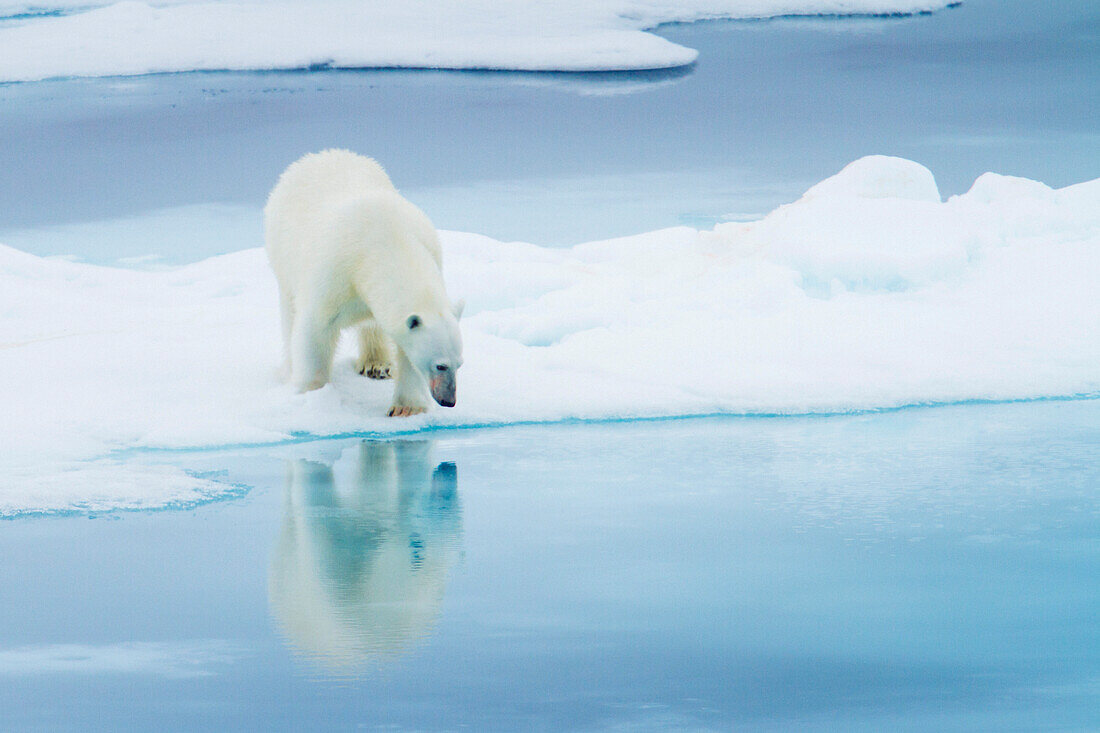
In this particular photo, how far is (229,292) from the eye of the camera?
1081cm

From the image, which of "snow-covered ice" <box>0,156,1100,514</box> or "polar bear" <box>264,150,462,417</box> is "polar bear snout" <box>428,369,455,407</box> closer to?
"polar bear" <box>264,150,462,417</box>

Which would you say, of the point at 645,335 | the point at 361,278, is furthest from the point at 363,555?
the point at 645,335

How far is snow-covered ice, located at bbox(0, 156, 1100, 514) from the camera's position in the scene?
4.87 m

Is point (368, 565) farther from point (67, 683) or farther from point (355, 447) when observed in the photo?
point (355, 447)

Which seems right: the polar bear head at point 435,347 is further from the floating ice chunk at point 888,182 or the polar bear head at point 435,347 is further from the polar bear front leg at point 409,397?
the floating ice chunk at point 888,182

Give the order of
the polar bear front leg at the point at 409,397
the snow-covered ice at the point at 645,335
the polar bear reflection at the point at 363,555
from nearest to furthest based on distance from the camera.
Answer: the polar bear reflection at the point at 363,555
the snow-covered ice at the point at 645,335
the polar bear front leg at the point at 409,397

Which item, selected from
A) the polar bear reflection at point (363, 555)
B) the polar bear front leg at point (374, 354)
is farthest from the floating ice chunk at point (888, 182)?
the polar bear reflection at point (363, 555)

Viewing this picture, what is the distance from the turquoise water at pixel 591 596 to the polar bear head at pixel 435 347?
304 millimetres

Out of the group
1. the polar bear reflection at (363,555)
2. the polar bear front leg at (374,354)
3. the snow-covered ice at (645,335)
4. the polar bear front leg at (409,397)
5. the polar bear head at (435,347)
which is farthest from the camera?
the polar bear front leg at (374,354)

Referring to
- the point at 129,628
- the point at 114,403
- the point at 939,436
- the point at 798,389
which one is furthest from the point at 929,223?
the point at 129,628

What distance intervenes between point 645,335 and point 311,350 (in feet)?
7.84

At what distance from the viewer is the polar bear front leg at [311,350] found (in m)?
4.96

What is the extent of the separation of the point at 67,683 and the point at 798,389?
13.3 ft

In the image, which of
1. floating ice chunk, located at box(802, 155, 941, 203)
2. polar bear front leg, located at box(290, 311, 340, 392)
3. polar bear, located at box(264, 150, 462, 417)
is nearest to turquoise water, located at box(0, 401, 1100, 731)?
polar bear, located at box(264, 150, 462, 417)
